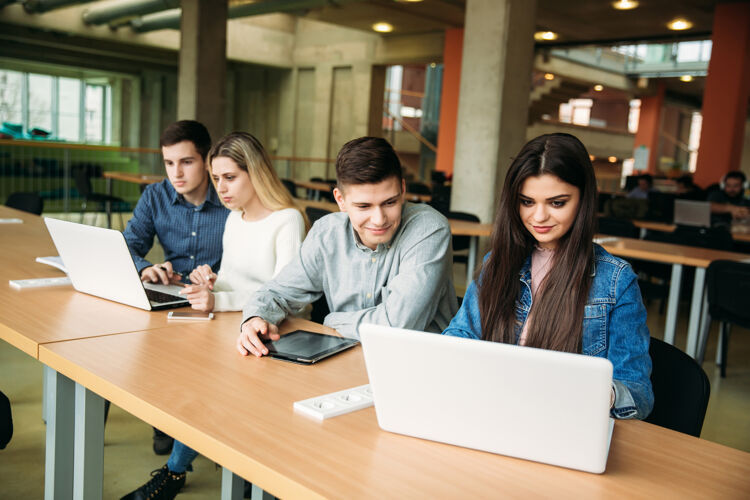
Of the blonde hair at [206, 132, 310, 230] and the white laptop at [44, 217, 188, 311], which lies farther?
the blonde hair at [206, 132, 310, 230]

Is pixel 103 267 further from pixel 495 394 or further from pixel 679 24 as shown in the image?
pixel 679 24

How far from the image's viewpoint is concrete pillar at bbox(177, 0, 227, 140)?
8602 millimetres

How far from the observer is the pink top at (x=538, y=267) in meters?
1.59

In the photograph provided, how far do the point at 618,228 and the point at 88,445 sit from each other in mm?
4609

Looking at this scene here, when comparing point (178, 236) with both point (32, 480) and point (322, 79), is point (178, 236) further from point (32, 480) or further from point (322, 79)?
point (322, 79)

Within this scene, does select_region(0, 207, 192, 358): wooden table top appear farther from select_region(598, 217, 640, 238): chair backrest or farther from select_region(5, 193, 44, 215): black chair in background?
select_region(598, 217, 640, 238): chair backrest

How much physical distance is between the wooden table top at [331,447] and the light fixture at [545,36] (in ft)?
32.7

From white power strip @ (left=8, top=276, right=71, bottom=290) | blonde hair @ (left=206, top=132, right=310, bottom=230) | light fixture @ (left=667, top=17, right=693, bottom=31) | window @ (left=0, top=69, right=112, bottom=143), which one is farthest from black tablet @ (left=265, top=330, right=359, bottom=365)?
window @ (left=0, top=69, right=112, bottom=143)

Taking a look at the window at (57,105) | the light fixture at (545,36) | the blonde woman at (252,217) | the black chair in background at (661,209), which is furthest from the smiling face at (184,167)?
the window at (57,105)

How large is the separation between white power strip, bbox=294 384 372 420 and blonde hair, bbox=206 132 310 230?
114cm

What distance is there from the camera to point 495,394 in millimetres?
1029

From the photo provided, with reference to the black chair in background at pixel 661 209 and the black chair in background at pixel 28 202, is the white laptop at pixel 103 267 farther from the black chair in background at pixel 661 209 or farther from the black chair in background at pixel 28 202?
the black chair in background at pixel 661 209

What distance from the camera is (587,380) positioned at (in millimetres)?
958

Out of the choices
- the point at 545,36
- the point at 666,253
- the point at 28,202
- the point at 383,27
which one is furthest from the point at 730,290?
the point at 383,27
